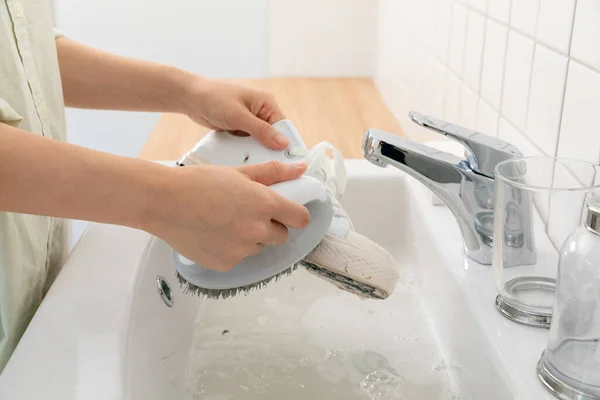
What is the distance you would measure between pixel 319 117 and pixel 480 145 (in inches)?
28.2

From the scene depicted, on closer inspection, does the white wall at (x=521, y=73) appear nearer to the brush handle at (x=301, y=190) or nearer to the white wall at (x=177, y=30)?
the brush handle at (x=301, y=190)

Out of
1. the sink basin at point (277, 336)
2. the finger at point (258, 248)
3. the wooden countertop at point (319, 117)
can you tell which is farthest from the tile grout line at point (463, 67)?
the finger at point (258, 248)

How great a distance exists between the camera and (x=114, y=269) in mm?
606

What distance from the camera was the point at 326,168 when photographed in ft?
2.13

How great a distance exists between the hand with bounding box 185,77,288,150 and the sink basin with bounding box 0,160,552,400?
0.46ft

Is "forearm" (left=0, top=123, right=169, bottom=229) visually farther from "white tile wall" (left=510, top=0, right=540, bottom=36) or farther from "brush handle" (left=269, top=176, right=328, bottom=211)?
"white tile wall" (left=510, top=0, right=540, bottom=36)

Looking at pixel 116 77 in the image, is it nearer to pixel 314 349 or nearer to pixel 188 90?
pixel 188 90

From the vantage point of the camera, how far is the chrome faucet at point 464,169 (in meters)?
0.56

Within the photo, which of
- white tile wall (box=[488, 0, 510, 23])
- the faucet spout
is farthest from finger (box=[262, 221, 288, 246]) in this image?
white tile wall (box=[488, 0, 510, 23])

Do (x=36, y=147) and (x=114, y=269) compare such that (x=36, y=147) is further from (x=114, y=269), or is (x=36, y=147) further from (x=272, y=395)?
(x=272, y=395)

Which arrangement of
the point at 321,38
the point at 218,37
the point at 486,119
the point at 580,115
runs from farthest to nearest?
1. the point at 218,37
2. the point at 321,38
3. the point at 486,119
4. the point at 580,115

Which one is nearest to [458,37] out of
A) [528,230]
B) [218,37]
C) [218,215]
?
[528,230]

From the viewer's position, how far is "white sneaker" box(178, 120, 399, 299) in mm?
524

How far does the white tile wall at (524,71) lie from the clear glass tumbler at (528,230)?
0.03 metres
